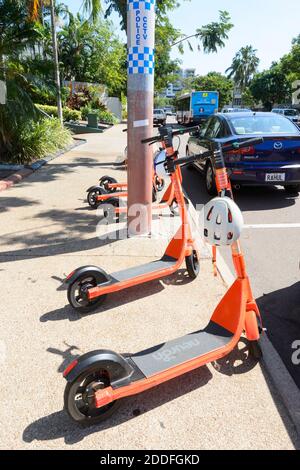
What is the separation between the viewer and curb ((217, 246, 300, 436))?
7.65ft

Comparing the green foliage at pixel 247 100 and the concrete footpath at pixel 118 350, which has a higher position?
the green foliage at pixel 247 100

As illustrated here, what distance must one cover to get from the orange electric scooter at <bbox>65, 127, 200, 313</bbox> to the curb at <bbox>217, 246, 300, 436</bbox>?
1184 millimetres

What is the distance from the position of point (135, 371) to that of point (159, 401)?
0.83ft

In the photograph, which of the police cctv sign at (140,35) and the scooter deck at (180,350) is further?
the police cctv sign at (140,35)

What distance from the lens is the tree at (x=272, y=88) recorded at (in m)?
61.1

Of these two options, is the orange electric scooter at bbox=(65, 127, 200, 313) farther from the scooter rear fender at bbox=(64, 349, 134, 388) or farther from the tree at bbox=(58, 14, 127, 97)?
the tree at bbox=(58, 14, 127, 97)

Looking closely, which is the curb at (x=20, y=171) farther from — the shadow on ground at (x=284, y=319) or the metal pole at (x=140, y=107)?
the shadow on ground at (x=284, y=319)

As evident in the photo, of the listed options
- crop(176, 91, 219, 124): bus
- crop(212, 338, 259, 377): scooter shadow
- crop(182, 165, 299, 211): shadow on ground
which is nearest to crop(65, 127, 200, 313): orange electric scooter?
crop(212, 338, 259, 377): scooter shadow

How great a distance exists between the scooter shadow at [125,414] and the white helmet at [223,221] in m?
0.95

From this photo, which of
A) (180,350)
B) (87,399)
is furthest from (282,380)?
(87,399)

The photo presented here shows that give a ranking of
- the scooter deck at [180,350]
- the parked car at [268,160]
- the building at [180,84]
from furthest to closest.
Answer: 1. the building at [180,84]
2. the parked car at [268,160]
3. the scooter deck at [180,350]

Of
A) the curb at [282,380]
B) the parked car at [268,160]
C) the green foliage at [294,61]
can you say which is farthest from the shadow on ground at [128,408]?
the green foliage at [294,61]

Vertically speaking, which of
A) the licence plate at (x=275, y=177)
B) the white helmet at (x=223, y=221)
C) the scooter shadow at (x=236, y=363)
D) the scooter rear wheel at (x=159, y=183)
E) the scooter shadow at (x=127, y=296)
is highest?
the white helmet at (x=223, y=221)

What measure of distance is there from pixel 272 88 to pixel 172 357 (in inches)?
2698
